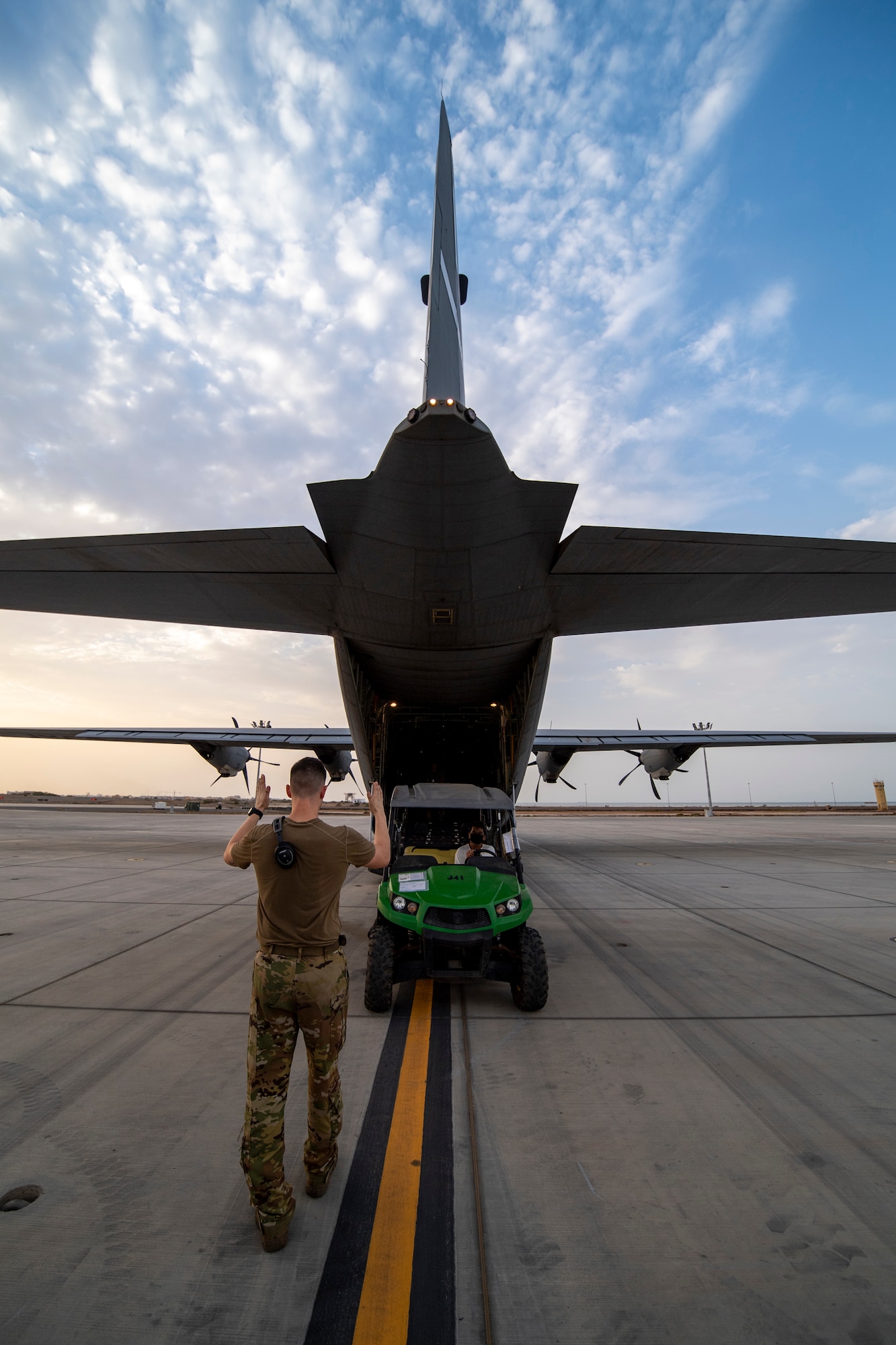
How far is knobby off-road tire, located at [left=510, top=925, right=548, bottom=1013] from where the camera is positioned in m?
4.41

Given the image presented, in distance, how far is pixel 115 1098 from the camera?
3.16 metres

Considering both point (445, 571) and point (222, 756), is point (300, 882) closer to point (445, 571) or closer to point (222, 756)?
point (445, 571)

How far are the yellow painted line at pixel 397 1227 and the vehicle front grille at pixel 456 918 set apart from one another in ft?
2.99

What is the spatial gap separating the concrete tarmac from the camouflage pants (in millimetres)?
303

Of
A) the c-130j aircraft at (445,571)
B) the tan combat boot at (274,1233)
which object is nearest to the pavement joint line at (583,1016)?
the tan combat boot at (274,1233)

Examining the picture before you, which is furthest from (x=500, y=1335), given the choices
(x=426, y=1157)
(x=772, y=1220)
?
(x=772, y=1220)

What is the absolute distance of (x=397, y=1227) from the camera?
225cm

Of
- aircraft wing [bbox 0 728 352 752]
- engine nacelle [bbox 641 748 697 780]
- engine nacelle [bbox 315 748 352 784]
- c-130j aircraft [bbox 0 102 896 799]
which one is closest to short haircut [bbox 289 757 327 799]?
c-130j aircraft [bbox 0 102 896 799]

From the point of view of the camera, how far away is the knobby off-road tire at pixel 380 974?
174 inches

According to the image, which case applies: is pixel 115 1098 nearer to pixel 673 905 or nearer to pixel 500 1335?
pixel 500 1335

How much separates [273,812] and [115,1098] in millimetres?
52596

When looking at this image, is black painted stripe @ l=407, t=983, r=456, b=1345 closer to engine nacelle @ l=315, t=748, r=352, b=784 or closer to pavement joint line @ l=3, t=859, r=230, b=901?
pavement joint line @ l=3, t=859, r=230, b=901

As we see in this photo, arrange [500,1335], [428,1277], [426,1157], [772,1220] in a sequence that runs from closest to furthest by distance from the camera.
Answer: [500,1335] < [428,1277] < [772,1220] < [426,1157]

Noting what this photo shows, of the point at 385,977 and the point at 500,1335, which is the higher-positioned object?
the point at 385,977
